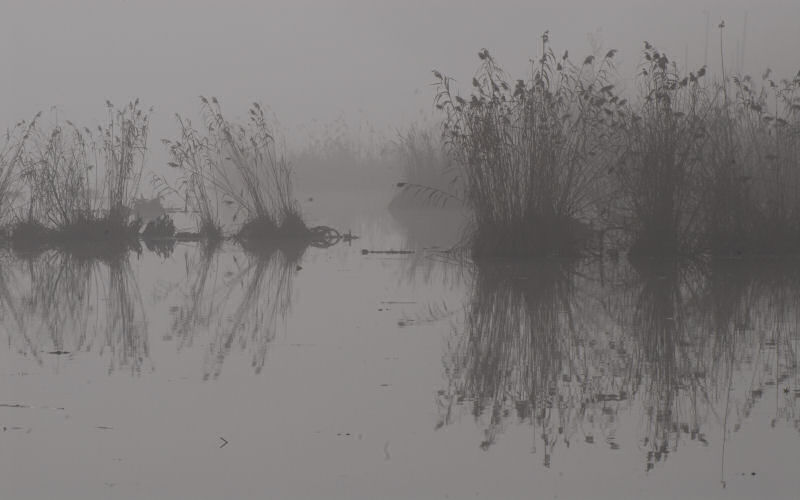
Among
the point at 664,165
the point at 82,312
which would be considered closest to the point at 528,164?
the point at 664,165

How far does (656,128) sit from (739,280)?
5.31 ft

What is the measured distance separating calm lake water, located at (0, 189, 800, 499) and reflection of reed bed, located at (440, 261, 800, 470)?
0.04 feet

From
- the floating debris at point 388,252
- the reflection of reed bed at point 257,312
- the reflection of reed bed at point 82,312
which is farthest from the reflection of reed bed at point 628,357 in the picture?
the floating debris at point 388,252

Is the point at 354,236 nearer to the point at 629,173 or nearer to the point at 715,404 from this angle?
the point at 629,173

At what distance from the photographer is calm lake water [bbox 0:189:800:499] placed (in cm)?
252

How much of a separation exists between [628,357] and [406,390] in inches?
37.2

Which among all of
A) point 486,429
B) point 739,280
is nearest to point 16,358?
point 486,429

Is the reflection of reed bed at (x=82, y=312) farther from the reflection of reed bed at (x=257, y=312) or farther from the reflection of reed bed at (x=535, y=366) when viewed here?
the reflection of reed bed at (x=535, y=366)

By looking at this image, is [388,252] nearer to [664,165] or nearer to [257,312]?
[664,165]

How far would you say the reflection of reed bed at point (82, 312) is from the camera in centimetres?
436

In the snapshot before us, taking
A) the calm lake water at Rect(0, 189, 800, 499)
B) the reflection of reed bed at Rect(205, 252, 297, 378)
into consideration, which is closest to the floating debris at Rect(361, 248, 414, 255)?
the reflection of reed bed at Rect(205, 252, 297, 378)

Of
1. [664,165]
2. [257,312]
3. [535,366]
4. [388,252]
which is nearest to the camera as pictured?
[535,366]

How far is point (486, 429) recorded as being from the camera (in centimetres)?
293

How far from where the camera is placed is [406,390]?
3.46 metres
